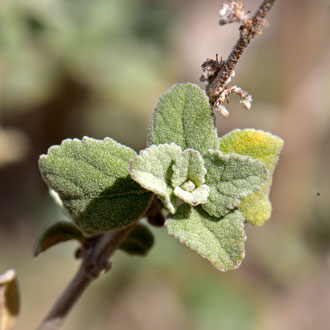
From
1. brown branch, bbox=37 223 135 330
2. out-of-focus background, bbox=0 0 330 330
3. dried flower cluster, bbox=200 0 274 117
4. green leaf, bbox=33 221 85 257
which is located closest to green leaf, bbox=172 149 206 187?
dried flower cluster, bbox=200 0 274 117

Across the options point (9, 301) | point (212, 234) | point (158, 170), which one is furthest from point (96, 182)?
point (9, 301)

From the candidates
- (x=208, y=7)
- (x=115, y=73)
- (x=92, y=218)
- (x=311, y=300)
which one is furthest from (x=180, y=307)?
(x=208, y=7)

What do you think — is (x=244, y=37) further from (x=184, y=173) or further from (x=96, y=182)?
(x=96, y=182)

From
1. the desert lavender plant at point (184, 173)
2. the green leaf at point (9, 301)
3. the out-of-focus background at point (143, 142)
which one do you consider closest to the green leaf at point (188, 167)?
the desert lavender plant at point (184, 173)

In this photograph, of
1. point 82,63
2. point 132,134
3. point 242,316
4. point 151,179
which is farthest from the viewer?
point 132,134

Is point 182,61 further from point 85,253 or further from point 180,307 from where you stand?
point 85,253

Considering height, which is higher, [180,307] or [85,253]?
[85,253]

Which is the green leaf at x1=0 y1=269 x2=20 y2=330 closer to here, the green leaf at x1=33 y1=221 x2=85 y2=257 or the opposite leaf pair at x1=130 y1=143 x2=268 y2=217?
the green leaf at x1=33 y1=221 x2=85 y2=257
